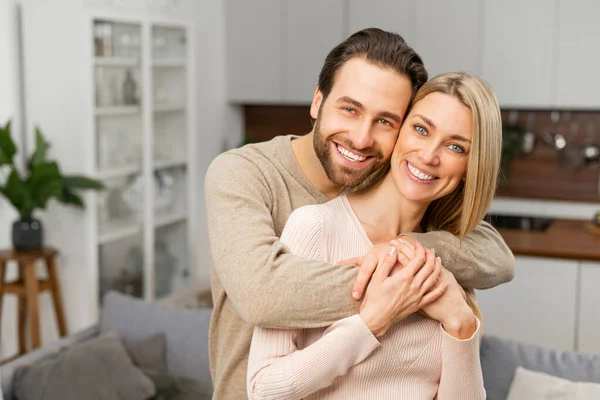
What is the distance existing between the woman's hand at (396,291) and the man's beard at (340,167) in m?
0.21

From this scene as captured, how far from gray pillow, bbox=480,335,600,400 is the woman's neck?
112 cm

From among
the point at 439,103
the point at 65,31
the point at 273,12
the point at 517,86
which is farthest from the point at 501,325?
the point at 273,12

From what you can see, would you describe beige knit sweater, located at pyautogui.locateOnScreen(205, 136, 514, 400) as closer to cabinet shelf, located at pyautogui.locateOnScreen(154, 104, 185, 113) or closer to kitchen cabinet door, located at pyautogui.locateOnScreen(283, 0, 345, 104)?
cabinet shelf, located at pyautogui.locateOnScreen(154, 104, 185, 113)

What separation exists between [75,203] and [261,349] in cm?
269

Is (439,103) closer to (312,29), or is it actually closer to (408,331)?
(408,331)

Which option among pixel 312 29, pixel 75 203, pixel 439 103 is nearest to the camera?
pixel 439 103

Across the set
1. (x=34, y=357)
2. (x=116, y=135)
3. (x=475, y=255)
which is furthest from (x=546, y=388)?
(x=116, y=135)

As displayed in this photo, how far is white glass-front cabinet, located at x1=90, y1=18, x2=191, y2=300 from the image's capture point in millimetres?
4078

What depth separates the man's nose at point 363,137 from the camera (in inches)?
56.8

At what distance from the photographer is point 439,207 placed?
5.16 ft

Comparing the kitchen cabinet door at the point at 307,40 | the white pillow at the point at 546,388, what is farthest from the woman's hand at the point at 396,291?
the kitchen cabinet door at the point at 307,40

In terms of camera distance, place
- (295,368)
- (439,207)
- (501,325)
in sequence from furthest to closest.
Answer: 1. (501,325)
2. (439,207)
3. (295,368)

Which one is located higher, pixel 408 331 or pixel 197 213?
pixel 408 331

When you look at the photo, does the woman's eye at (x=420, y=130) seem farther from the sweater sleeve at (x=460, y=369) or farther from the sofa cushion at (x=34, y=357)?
the sofa cushion at (x=34, y=357)
